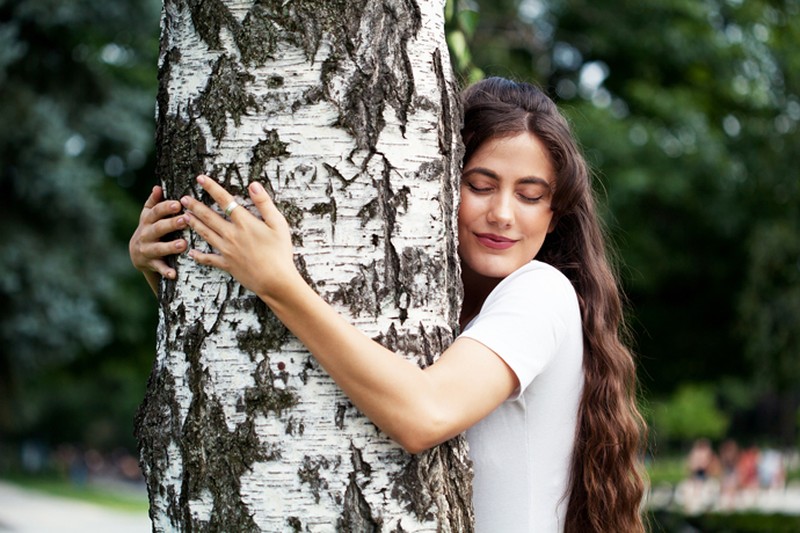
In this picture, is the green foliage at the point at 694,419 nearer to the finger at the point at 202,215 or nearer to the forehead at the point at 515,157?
the forehead at the point at 515,157

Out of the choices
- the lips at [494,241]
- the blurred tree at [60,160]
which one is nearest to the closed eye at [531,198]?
the lips at [494,241]

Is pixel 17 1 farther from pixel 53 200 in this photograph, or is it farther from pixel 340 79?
pixel 340 79

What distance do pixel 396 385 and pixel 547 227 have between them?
91 centimetres

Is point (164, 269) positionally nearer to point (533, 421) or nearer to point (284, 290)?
point (284, 290)

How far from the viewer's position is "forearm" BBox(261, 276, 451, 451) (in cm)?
188

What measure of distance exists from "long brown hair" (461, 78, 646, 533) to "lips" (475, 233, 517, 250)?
0.20 metres

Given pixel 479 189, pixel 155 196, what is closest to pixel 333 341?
pixel 155 196

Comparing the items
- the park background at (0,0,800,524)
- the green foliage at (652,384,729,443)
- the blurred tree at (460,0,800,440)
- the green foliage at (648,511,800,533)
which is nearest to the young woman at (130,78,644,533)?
the green foliage at (648,511,800,533)

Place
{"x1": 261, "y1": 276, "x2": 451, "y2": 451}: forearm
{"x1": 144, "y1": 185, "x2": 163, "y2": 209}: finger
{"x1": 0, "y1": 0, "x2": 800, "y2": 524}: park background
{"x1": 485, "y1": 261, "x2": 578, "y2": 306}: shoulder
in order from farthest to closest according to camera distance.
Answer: {"x1": 0, "y1": 0, "x2": 800, "y2": 524}: park background
{"x1": 485, "y1": 261, "x2": 578, "y2": 306}: shoulder
{"x1": 144, "y1": 185, "x2": 163, "y2": 209}: finger
{"x1": 261, "y1": 276, "x2": 451, "y2": 451}: forearm

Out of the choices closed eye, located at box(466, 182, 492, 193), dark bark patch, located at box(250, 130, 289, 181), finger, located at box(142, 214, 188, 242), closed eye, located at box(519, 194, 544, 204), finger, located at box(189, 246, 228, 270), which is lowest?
finger, located at box(189, 246, 228, 270)

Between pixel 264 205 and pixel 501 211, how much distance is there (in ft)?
2.42

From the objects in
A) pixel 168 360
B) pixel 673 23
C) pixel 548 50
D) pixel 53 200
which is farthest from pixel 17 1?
pixel 168 360

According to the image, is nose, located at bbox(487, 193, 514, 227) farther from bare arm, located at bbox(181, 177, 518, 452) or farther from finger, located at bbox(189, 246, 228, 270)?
finger, located at bbox(189, 246, 228, 270)

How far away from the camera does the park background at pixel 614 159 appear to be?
13.2m
